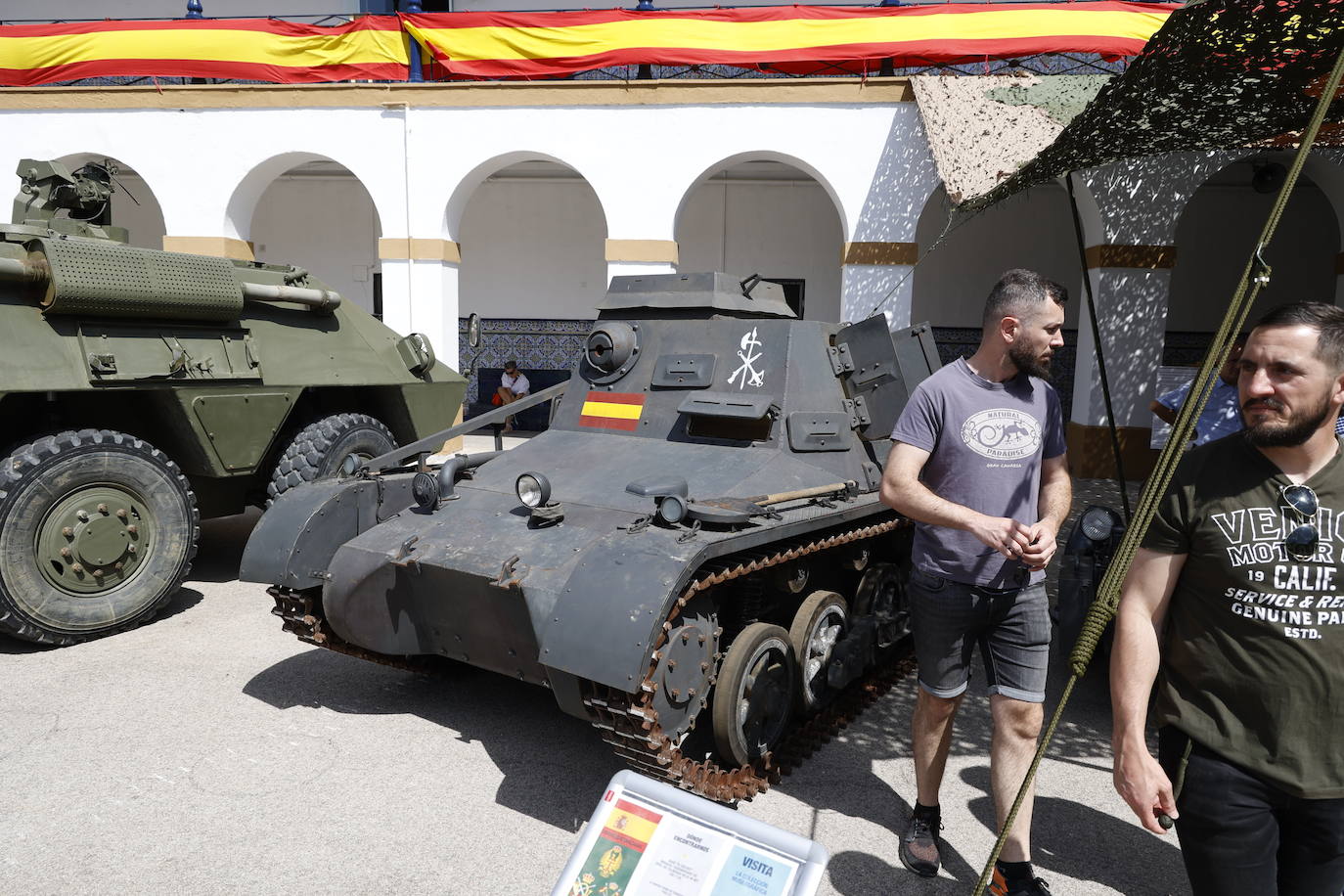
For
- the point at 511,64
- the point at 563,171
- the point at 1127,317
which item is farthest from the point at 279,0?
the point at 1127,317

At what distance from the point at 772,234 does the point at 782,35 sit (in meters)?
4.72

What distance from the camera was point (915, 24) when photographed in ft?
35.2

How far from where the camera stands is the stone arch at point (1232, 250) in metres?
14.4

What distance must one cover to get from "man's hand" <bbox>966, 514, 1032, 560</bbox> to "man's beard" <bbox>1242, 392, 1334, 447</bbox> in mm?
796

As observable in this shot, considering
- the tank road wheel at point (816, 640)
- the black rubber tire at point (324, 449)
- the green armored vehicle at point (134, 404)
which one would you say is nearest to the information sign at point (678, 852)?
the tank road wheel at point (816, 640)

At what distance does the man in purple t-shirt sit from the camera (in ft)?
9.71

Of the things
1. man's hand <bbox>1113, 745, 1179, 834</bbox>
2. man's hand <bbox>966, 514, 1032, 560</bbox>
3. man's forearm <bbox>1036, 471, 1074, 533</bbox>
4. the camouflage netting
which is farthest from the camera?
the camouflage netting

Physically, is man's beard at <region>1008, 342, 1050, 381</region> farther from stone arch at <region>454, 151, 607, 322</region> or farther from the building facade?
stone arch at <region>454, 151, 607, 322</region>

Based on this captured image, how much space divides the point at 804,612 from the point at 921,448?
4.90 ft

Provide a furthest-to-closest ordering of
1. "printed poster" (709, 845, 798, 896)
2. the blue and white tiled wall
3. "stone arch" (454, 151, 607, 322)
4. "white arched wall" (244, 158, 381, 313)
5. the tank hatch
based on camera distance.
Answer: "white arched wall" (244, 158, 381, 313) < the blue and white tiled wall < "stone arch" (454, 151, 607, 322) < the tank hatch < "printed poster" (709, 845, 798, 896)

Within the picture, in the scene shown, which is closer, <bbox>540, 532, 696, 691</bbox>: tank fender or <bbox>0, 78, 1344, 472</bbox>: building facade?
<bbox>540, 532, 696, 691</bbox>: tank fender

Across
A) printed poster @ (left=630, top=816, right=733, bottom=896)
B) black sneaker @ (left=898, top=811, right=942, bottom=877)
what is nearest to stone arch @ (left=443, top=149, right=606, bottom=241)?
black sneaker @ (left=898, top=811, right=942, bottom=877)

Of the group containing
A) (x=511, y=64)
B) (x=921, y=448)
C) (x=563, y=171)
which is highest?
(x=511, y=64)

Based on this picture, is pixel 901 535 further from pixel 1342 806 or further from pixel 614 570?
pixel 1342 806
